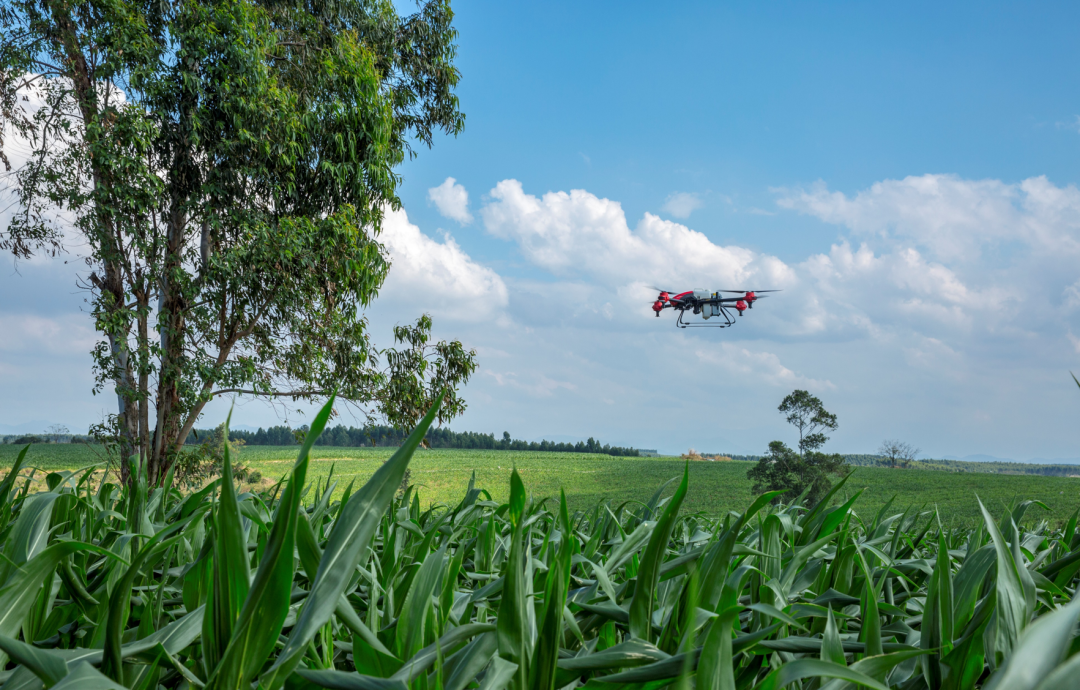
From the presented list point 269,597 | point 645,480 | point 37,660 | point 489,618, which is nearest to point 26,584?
point 37,660

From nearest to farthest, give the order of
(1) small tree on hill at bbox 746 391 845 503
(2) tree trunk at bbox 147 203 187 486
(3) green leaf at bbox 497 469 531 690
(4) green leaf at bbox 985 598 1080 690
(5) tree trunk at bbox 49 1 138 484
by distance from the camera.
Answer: (4) green leaf at bbox 985 598 1080 690 < (3) green leaf at bbox 497 469 531 690 < (5) tree trunk at bbox 49 1 138 484 < (2) tree trunk at bbox 147 203 187 486 < (1) small tree on hill at bbox 746 391 845 503

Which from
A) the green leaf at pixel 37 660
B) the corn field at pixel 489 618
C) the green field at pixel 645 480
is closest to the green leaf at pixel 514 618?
the corn field at pixel 489 618

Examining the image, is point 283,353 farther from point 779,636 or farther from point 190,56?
point 779,636

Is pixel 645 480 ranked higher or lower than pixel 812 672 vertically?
lower

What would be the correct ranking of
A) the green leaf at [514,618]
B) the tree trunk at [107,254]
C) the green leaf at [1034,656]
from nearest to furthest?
the green leaf at [1034,656] → the green leaf at [514,618] → the tree trunk at [107,254]

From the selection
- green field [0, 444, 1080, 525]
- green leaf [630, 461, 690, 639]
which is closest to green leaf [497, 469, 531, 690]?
green leaf [630, 461, 690, 639]

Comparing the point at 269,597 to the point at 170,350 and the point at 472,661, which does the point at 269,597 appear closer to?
the point at 472,661

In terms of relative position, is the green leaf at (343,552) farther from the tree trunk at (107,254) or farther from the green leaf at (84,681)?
the tree trunk at (107,254)

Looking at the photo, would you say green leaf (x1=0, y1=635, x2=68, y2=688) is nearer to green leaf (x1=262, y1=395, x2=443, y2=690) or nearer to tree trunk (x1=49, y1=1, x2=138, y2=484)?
green leaf (x1=262, y1=395, x2=443, y2=690)
